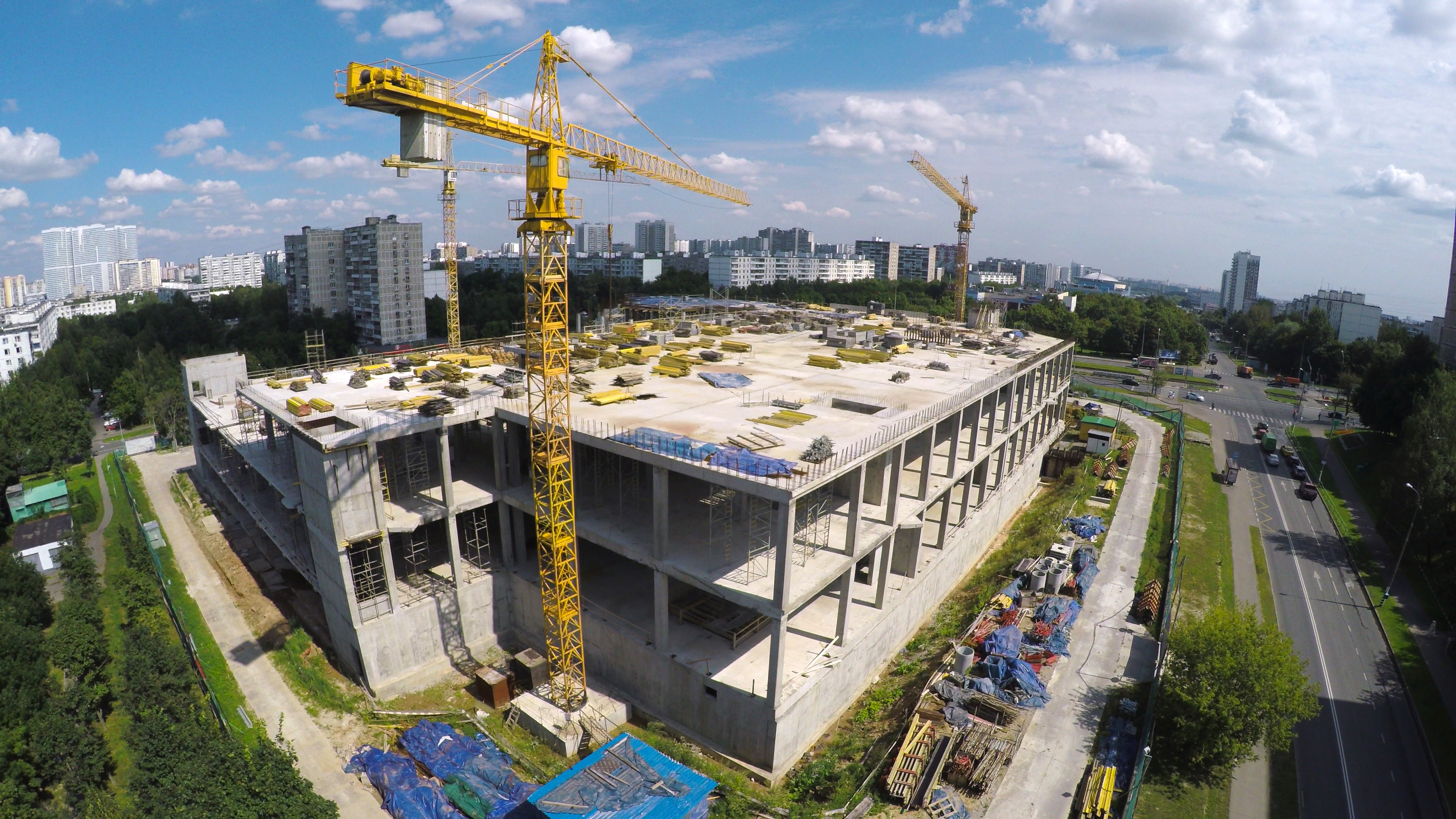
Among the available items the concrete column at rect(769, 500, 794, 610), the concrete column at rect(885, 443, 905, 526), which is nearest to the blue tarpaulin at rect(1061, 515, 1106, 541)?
the concrete column at rect(885, 443, 905, 526)

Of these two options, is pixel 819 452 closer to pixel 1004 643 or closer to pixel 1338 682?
pixel 1004 643

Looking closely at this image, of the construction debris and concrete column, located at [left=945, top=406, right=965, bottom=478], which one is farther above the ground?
the construction debris

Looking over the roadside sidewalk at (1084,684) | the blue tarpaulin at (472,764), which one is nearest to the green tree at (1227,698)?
the roadside sidewalk at (1084,684)

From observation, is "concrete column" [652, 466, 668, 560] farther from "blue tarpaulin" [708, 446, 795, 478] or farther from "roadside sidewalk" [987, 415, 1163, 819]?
"roadside sidewalk" [987, 415, 1163, 819]

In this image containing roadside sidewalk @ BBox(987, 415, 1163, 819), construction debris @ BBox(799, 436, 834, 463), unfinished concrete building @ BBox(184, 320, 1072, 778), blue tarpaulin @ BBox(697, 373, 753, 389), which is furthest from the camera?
blue tarpaulin @ BBox(697, 373, 753, 389)

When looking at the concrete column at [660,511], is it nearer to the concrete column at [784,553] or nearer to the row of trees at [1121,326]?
the concrete column at [784,553]

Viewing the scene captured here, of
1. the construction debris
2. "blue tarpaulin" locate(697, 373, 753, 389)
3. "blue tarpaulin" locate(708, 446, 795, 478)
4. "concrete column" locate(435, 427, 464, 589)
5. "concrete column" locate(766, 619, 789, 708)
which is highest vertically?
"blue tarpaulin" locate(697, 373, 753, 389)

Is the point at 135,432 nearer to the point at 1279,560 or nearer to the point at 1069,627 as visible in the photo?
the point at 1069,627
